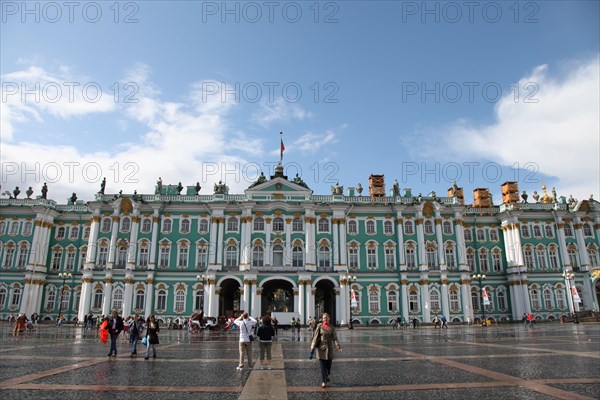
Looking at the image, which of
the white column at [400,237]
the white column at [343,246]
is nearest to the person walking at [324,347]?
the white column at [343,246]

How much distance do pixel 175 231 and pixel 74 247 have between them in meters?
14.3

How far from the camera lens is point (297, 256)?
53.3m

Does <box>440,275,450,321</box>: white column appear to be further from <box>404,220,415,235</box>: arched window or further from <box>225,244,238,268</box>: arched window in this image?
<box>225,244,238,268</box>: arched window

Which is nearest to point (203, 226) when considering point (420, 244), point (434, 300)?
point (420, 244)

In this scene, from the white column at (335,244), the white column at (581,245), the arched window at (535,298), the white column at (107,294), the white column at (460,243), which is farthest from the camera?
the white column at (581,245)

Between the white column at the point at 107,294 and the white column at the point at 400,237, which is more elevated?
the white column at the point at 400,237

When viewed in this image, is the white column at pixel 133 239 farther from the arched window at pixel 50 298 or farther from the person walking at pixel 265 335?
the person walking at pixel 265 335

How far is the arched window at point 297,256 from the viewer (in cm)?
5306

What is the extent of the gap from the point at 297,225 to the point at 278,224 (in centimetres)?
238

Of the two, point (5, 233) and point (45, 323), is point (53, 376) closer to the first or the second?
point (45, 323)

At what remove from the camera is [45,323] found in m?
52.4

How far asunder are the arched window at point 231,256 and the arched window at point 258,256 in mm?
2225

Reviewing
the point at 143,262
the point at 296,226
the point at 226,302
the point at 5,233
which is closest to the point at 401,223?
the point at 296,226

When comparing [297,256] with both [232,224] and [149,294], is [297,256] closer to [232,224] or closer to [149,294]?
[232,224]
